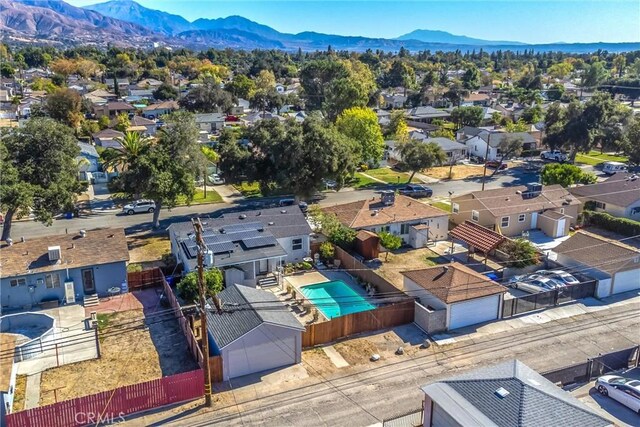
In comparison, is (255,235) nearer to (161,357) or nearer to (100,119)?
(161,357)

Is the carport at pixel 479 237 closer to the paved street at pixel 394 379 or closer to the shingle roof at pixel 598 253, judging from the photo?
the shingle roof at pixel 598 253

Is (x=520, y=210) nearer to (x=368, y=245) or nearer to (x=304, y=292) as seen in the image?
(x=368, y=245)

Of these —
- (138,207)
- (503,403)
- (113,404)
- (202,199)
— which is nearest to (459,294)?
(503,403)

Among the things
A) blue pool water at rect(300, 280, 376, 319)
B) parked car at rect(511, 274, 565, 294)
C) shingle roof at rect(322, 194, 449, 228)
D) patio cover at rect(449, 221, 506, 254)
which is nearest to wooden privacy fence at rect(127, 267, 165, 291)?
blue pool water at rect(300, 280, 376, 319)

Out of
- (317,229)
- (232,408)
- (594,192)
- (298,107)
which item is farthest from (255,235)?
(298,107)

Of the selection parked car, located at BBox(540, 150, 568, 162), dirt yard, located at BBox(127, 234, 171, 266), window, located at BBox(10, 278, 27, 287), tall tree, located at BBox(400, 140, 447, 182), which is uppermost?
tall tree, located at BBox(400, 140, 447, 182)

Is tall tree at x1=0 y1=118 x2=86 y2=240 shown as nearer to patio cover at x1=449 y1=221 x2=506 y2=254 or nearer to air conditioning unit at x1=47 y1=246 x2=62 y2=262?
air conditioning unit at x1=47 y1=246 x2=62 y2=262
